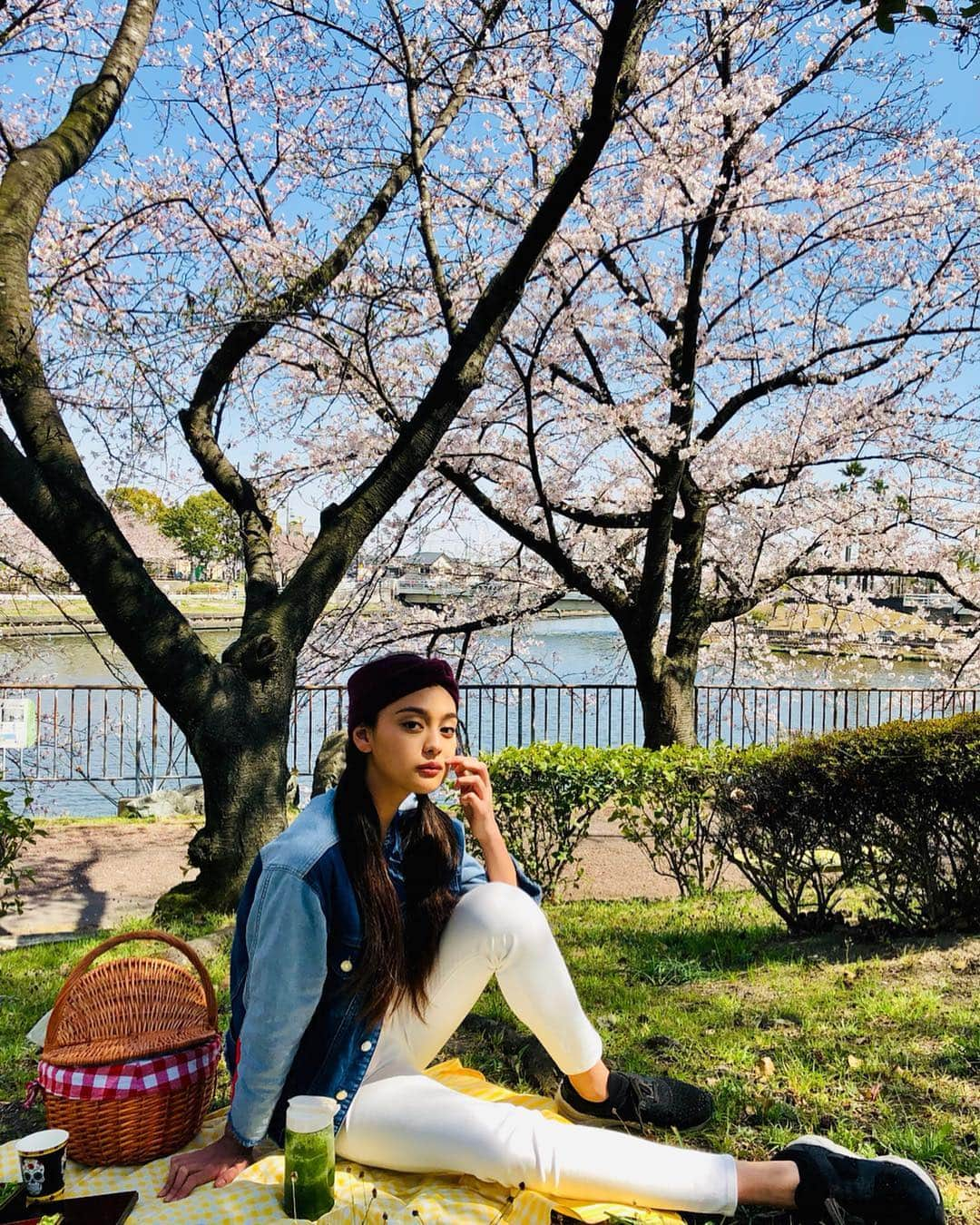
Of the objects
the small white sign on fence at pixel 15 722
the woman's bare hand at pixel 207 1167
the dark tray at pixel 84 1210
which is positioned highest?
the small white sign on fence at pixel 15 722

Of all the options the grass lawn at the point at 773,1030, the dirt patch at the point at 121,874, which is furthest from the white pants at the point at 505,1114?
the dirt patch at the point at 121,874

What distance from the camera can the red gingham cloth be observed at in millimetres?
2100

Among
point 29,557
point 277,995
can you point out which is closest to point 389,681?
point 277,995

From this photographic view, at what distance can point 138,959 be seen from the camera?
2.47m

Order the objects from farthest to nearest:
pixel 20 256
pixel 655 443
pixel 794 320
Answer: pixel 794 320
pixel 655 443
pixel 20 256

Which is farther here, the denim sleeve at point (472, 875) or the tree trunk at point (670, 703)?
the tree trunk at point (670, 703)

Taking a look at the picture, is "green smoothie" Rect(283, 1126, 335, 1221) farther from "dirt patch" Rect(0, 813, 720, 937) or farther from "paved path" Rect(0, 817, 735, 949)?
"dirt patch" Rect(0, 813, 720, 937)

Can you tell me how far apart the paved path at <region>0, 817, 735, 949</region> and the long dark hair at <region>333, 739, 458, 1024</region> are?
3740mm

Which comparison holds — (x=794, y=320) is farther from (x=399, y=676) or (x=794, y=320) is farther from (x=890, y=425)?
(x=399, y=676)

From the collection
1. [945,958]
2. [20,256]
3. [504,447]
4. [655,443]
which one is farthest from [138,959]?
[504,447]

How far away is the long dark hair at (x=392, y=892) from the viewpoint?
205 centimetres

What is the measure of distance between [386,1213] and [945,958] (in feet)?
8.67

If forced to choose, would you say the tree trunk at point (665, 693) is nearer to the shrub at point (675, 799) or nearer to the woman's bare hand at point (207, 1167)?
the shrub at point (675, 799)

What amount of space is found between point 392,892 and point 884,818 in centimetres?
255
